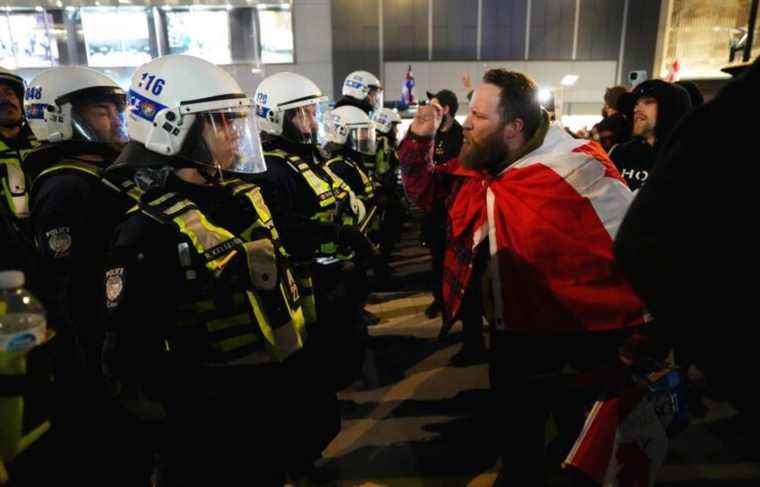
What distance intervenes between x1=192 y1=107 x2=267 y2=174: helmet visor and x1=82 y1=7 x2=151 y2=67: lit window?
19.6 m

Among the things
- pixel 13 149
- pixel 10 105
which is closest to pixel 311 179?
pixel 13 149

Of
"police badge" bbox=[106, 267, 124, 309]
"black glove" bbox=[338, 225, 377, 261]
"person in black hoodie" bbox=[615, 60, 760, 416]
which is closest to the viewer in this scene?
"person in black hoodie" bbox=[615, 60, 760, 416]

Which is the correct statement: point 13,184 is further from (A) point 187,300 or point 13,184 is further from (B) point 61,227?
(A) point 187,300

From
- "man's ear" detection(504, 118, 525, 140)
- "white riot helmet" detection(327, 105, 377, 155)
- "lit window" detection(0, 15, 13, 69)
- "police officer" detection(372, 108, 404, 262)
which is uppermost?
"lit window" detection(0, 15, 13, 69)

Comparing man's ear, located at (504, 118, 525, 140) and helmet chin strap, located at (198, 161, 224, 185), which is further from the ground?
man's ear, located at (504, 118, 525, 140)

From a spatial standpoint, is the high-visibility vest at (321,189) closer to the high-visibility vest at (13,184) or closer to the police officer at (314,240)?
the police officer at (314,240)

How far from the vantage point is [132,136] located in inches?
86.0

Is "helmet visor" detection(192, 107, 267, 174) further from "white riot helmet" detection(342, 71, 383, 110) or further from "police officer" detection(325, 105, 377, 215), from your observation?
"white riot helmet" detection(342, 71, 383, 110)

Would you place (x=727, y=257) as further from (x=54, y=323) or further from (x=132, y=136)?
(x=132, y=136)

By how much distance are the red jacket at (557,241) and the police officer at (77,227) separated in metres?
1.82

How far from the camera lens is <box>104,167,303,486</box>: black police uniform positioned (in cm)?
175

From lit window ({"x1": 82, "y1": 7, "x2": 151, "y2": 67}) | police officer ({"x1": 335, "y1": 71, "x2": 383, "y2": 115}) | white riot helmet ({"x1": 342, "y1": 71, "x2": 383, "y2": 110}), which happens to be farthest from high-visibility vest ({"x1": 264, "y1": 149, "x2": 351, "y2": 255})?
lit window ({"x1": 82, "y1": 7, "x2": 151, "y2": 67})

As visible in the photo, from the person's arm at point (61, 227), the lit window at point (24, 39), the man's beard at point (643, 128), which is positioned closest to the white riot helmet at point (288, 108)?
the person's arm at point (61, 227)

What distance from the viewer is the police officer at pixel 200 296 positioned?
69.5 inches
